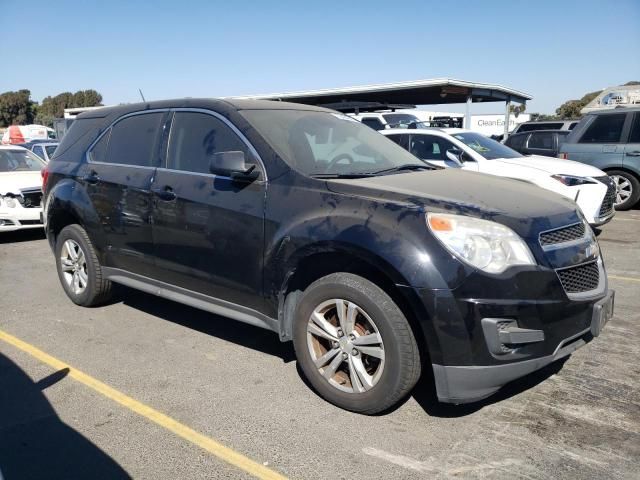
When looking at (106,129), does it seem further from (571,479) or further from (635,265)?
(635,265)

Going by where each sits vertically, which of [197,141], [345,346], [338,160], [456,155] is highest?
[197,141]

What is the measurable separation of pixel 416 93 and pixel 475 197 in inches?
885

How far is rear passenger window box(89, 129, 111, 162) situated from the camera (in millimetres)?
4934

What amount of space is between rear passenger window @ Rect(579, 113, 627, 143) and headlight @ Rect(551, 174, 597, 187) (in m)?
3.19

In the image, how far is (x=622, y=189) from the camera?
10.5m

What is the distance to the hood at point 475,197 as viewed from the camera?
300 cm

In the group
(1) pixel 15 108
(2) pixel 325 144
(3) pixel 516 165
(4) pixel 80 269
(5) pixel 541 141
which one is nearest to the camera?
(2) pixel 325 144

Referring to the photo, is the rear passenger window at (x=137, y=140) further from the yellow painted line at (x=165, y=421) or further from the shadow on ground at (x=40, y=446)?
the shadow on ground at (x=40, y=446)

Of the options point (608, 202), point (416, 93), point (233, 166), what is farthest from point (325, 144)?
point (416, 93)

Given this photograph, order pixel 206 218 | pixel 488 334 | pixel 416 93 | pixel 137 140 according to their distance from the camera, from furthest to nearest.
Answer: pixel 416 93 < pixel 137 140 < pixel 206 218 < pixel 488 334

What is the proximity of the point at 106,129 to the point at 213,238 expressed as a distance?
1.96 meters

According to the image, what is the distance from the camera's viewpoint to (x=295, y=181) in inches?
138

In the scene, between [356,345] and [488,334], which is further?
[356,345]

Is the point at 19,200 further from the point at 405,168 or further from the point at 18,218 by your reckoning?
the point at 405,168
